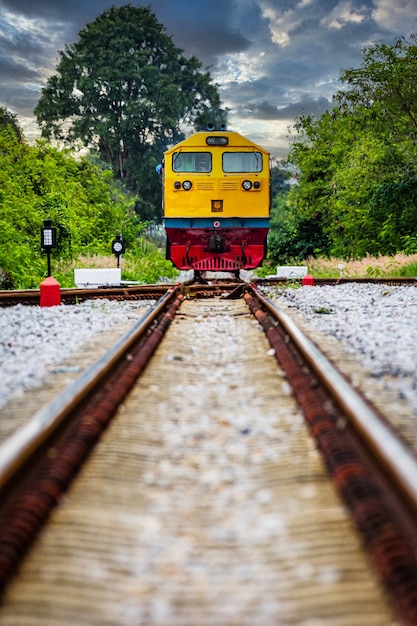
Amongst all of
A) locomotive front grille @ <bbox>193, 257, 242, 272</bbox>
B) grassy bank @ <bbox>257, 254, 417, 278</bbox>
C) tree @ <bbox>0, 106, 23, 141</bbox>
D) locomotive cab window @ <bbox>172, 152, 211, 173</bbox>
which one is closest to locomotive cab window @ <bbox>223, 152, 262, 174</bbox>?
locomotive cab window @ <bbox>172, 152, 211, 173</bbox>

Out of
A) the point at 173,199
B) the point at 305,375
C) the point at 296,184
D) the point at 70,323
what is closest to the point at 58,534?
the point at 305,375

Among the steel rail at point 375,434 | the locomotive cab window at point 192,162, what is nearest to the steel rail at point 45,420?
the steel rail at point 375,434

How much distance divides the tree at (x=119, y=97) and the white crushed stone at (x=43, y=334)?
35.0 meters

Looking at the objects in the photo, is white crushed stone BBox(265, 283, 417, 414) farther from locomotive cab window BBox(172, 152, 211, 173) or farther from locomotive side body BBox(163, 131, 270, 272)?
locomotive cab window BBox(172, 152, 211, 173)

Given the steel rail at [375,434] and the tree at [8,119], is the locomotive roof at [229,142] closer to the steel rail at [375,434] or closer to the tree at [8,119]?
the steel rail at [375,434]

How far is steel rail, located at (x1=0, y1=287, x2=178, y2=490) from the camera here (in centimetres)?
210

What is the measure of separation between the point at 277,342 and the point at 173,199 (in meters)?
9.09

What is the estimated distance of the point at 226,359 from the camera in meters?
4.71

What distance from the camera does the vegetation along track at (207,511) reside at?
1511 mm

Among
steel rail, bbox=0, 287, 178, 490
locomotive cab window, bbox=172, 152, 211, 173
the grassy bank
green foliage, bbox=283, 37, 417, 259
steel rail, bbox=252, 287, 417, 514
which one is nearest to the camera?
steel rail, bbox=252, 287, 417, 514

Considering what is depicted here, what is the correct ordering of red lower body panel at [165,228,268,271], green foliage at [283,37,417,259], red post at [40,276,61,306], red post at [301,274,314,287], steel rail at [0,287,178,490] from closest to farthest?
1. steel rail at [0,287,178,490]
2. red post at [40,276,61,306]
3. red post at [301,274,314,287]
4. red lower body panel at [165,228,268,271]
5. green foliage at [283,37,417,259]

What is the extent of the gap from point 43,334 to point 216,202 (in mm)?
8083

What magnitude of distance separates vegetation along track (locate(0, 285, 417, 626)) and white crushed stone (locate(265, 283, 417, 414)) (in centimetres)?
79

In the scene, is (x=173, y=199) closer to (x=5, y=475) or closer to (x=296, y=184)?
(x=5, y=475)
